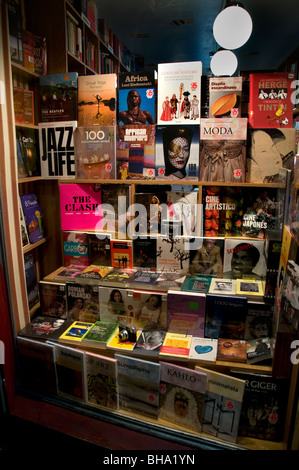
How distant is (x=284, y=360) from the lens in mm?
1437

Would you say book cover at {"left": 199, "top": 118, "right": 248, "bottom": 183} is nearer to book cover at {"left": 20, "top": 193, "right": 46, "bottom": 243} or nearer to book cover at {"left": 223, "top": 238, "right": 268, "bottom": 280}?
book cover at {"left": 223, "top": 238, "right": 268, "bottom": 280}

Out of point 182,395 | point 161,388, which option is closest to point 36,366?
point 161,388

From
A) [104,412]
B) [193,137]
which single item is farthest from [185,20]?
[104,412]

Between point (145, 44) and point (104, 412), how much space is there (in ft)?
9.05

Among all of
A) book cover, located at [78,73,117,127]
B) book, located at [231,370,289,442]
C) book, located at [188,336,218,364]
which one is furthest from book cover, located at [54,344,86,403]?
book cover, located at [78,73,117,127]

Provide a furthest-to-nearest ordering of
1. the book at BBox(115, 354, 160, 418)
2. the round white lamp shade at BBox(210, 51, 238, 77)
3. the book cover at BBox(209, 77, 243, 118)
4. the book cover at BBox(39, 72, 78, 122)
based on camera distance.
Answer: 1. the round white lamp shade at BBox(210, 51, 238, 77)
2. the book cover at BBox(39, 72, 78, 122)
3. the book cover at BBox(209, 77, 243, 118)
4. the book at BBox(115, 354, 160, 418)

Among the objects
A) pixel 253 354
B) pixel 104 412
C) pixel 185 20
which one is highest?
pixel 185 20

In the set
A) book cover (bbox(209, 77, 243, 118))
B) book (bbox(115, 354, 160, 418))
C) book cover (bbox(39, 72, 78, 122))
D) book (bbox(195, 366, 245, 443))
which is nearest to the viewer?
book (bbox(195, 366, 245, 443))

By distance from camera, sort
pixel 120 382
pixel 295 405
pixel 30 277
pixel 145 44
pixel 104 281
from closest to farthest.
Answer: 1. pixel 295 405
2. pixel 120 382
3. pixel 104 281
4. pixel 30 277
5. pixel 145 44

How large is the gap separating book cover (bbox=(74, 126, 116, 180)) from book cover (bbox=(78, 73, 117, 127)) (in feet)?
0.21

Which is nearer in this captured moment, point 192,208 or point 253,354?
point 253,354

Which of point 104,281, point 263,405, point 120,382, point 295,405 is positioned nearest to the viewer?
point 295,405

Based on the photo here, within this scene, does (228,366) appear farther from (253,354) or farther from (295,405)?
(295,405)

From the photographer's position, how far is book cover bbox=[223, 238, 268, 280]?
1.81 m
